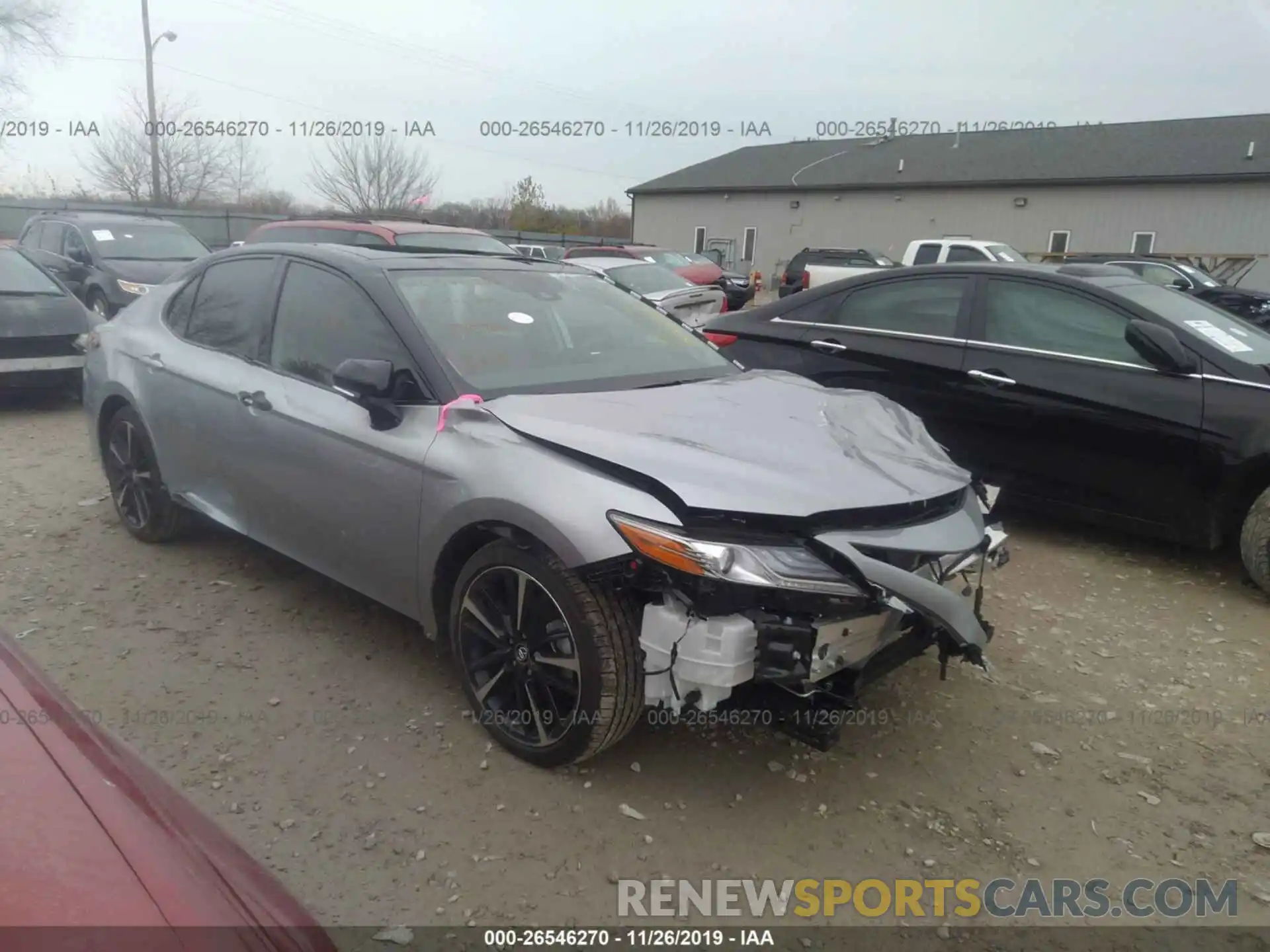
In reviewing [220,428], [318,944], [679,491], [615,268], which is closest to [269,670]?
[220,428]

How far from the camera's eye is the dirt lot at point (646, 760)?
8.57ft

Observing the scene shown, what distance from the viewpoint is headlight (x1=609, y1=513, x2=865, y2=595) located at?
8.04 feet

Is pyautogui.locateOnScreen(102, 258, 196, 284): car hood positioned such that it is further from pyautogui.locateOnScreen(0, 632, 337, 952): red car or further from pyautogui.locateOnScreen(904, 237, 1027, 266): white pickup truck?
pyautogui.locateOnScreen(0, 632, 337, 952): red car

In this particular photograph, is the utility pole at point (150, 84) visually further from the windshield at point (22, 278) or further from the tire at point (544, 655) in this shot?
the tire at point (544, 655)

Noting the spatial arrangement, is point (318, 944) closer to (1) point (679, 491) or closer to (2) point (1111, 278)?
(1) point (679, 491)

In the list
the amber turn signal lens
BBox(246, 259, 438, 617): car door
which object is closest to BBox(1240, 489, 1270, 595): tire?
the amber turn signal lens

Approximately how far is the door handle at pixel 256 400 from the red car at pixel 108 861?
206 cm

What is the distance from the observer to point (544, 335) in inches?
142

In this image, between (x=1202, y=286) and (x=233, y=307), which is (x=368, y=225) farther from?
(x=1202, y=286)

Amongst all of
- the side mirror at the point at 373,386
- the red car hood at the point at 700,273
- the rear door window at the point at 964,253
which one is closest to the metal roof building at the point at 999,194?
the rear door window at the point at 964,253

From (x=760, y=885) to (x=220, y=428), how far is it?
2953mm

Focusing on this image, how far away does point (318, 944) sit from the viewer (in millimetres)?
1521

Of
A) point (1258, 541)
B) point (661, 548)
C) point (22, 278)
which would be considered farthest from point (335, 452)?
point (22, 278)

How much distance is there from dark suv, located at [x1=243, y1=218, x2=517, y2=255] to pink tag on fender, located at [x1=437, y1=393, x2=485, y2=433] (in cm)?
639
